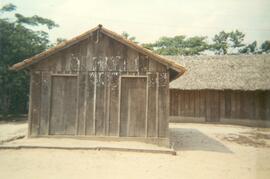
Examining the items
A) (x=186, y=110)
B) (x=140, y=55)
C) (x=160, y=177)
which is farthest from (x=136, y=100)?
(x=186, y=110)

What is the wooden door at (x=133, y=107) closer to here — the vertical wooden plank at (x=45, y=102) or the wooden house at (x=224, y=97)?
the vertical wooden plank at (x=45, y=102)

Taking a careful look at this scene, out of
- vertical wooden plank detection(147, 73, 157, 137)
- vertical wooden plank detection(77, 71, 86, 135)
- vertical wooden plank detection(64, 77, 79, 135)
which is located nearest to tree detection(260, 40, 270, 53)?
vertical wooden plank detection(147, 73, 157, 137)

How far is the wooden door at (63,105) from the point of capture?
1060 cm

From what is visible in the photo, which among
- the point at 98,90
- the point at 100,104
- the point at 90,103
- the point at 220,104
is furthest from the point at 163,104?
the point at 220,104

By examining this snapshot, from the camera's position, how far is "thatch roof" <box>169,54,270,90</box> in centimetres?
2000

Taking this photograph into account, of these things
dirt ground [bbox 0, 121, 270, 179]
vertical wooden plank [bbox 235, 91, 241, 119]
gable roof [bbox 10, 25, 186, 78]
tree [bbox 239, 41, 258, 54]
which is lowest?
dirt ground [bbox 0, 121, 270, 179]

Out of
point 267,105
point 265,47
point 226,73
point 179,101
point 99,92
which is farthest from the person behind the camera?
point 265,47

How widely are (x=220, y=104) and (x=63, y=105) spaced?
13.7 metres

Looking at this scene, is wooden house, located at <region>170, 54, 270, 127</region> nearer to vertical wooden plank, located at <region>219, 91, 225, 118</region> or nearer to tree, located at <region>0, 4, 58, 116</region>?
vertical wooden plank, located at <region>219, 91, 225, 118</region>

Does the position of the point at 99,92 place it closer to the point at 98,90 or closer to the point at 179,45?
the point at 98,90

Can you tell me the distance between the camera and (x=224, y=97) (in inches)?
818

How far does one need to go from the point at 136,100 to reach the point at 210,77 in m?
12.3

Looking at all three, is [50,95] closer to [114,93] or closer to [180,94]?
[114,93]

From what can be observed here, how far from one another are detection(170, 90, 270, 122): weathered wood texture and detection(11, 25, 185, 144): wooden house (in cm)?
1098
